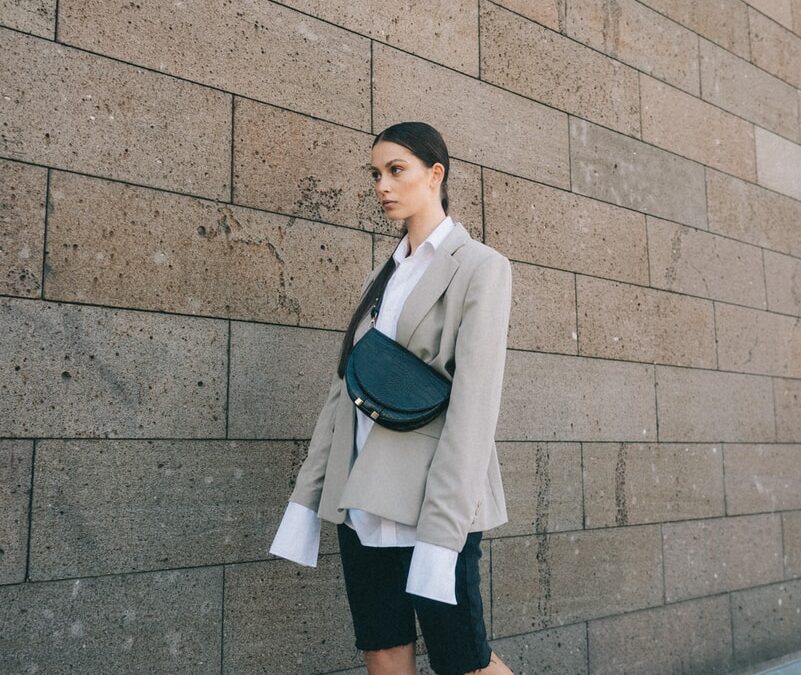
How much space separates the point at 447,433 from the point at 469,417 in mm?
66

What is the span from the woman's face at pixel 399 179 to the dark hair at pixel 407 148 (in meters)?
0.02

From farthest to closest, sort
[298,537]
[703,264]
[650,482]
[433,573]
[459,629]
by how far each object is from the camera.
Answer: [703,264], [650,482], [298,537], [459,629], [433,573]

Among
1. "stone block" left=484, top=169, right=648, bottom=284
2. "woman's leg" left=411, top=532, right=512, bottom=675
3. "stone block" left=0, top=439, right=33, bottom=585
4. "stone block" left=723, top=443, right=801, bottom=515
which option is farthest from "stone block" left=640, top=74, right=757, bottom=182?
"stone block" left=0, top=439, right=33, bottom=585

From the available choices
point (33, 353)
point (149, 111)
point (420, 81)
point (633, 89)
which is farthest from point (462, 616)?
point (633, 89)

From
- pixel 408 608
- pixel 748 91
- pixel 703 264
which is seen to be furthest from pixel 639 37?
pixel 408 608

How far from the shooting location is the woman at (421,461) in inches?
89.1

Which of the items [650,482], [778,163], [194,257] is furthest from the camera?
[778,163]

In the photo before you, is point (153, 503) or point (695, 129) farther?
point (695, 129)

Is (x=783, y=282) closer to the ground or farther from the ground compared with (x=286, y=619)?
farther from the ground

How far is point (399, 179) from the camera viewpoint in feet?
8.45

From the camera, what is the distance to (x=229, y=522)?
3258mm

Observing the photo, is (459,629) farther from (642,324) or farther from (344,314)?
(642,324)

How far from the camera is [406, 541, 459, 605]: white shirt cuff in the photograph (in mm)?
2152

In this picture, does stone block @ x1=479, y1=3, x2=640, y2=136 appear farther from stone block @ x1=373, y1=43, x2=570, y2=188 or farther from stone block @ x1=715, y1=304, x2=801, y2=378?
stone block @ x1=715, y1=304, x2=801, y2=378
